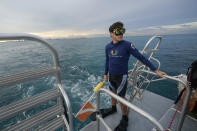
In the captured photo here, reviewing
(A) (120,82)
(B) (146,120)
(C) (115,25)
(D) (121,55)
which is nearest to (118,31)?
(C) (115,25)

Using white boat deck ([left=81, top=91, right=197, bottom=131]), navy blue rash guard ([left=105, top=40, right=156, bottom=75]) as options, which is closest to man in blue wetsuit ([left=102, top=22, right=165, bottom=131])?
navy blue rash guard ([left=105, top=40, right=156, bottom=75])

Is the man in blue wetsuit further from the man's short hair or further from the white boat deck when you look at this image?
the white boat deck

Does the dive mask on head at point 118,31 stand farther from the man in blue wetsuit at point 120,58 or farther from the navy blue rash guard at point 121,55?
the navy blue rash guard at point 121,55

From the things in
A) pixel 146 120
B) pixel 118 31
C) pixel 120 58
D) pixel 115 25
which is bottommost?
pixel 146 120

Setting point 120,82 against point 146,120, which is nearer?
point 120,82

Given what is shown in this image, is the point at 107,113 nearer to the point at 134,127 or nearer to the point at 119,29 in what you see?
the point at 134,127

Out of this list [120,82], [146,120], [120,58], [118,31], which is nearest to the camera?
[118,31]

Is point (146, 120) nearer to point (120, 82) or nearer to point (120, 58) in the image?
point (120, 82)

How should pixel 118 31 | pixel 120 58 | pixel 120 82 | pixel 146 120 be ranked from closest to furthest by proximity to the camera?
pixel 118 31 < pixel 120 58 < pixel 120 82 < pixel 146 120

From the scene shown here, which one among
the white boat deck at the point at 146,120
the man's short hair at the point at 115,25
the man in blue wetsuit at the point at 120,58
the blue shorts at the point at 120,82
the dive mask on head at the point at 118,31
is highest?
the man's short hair at the point at 115,25

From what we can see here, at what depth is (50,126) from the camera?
1.43 meters

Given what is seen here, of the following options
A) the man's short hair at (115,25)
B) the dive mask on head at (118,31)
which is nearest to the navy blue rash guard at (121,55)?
the dive mask on head at (118,31)

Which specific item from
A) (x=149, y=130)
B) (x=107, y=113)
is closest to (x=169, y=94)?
(x=149, y=130)

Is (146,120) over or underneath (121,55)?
underneath
